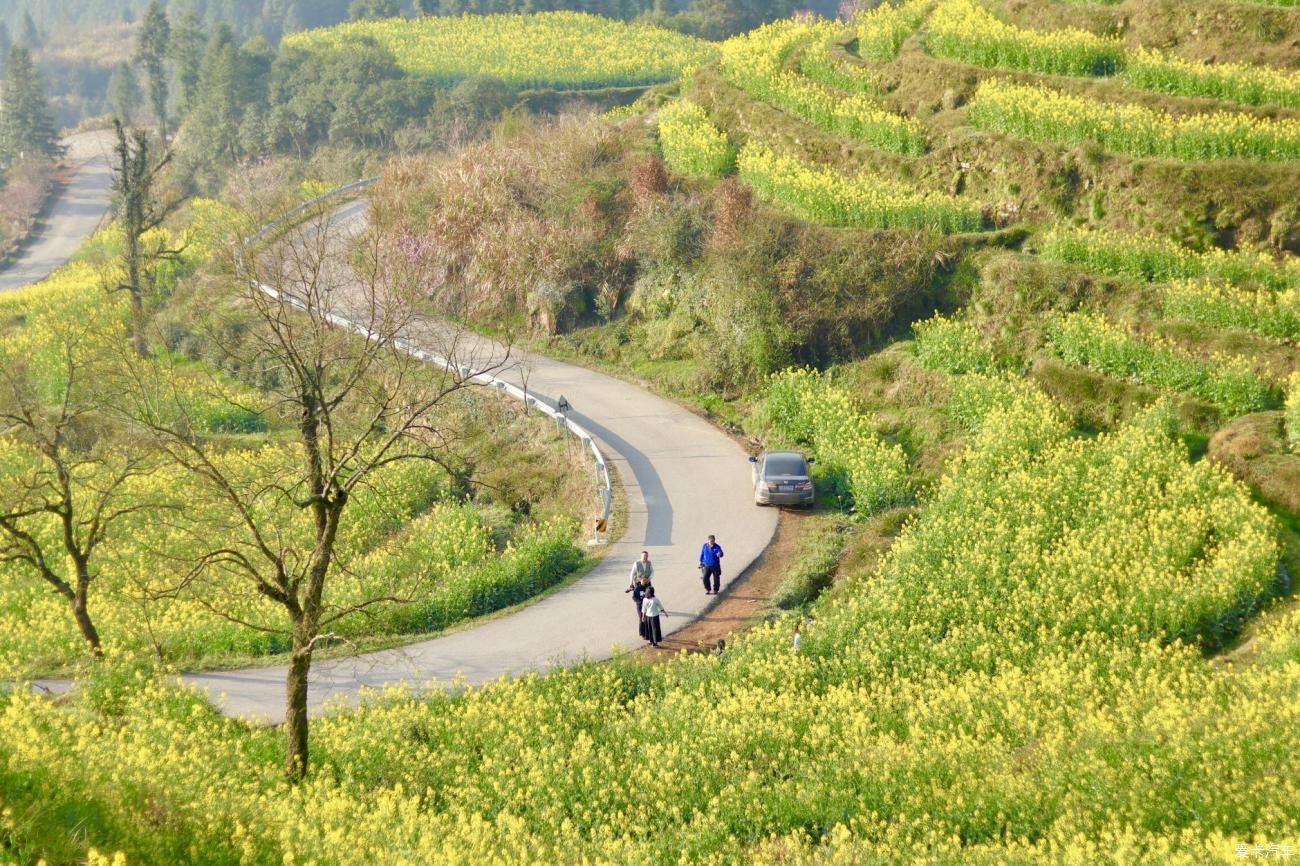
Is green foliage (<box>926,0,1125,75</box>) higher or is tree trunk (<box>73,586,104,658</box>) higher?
green foliage (<box>926,0,1125,75</box>)

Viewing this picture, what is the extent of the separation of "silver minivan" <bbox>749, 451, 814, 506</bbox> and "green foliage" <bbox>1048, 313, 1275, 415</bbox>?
6.52 metres

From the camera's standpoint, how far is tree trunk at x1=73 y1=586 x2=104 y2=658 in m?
19.0

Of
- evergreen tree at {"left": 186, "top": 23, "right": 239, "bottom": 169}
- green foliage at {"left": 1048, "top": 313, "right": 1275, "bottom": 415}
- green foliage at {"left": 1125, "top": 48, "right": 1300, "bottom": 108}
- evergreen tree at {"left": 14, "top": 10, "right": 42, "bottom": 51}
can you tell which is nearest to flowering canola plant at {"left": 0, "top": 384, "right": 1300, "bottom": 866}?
green foliage at {"left": 1048, "top": 313, "right": 1275, "bottom": 415}

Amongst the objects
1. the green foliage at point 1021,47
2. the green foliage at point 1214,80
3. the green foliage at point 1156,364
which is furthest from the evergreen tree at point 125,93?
the green foliage at point 1156,364

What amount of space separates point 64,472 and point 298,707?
657 cm

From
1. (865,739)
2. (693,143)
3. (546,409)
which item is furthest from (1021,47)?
(865,739)

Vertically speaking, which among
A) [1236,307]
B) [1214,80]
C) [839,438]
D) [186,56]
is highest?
[186,56]

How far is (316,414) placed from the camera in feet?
58.9

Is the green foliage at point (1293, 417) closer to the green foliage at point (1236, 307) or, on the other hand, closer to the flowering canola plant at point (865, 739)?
the flowering canola plant at point (865, 739)

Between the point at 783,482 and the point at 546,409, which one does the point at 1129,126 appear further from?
the point at 546,409

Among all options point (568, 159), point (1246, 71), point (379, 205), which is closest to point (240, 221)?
point (379, 205)

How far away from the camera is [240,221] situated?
48719mm

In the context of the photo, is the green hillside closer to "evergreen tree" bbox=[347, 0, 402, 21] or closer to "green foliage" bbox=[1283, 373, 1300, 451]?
"green foliage" bbox=[1283, 373, 1300, 451]

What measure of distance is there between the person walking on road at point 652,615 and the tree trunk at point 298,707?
19.5 ft
